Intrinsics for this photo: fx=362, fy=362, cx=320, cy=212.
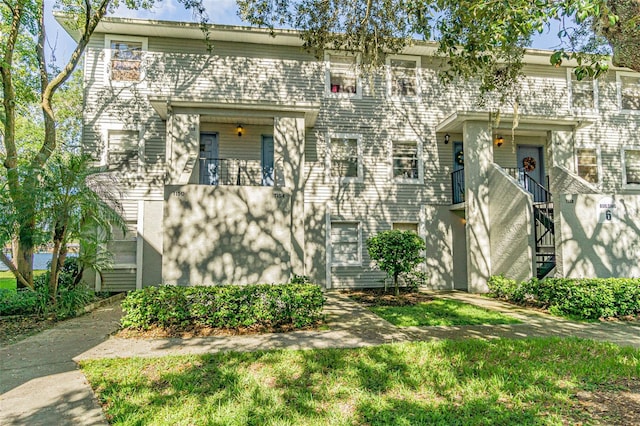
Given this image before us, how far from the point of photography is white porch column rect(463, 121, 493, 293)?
11375 millimetres

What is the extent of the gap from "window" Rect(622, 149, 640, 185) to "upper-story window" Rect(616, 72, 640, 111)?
5.72ft

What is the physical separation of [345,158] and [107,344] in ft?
29.9

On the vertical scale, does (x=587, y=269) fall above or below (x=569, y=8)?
below

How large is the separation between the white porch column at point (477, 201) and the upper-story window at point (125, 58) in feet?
35.9

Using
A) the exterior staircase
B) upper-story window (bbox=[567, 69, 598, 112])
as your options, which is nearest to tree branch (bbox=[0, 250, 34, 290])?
the exterior staircase

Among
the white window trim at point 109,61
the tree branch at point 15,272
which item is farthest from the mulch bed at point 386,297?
the white window trim at point 109,61

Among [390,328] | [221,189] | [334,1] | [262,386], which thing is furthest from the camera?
[221,189]

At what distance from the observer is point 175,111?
1005 centimetres

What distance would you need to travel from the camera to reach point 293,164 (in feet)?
34.1

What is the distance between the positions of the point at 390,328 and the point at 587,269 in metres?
5.83

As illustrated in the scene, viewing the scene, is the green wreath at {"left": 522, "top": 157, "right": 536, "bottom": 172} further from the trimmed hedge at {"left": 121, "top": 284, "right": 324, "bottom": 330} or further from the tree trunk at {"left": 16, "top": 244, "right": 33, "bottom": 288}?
the tree trunk at {"left": 16, "top": 244, "right": 33, "bottom": 288}

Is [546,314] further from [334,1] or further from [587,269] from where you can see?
[334,1]

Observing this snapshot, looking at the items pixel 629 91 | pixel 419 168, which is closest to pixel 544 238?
pixel 419 168

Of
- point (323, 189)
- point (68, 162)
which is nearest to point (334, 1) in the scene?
point (323, 189)
